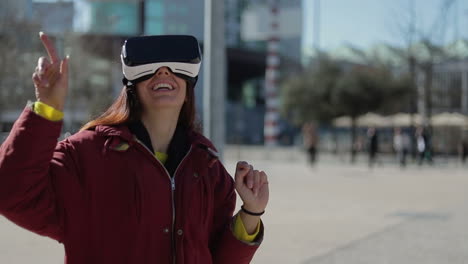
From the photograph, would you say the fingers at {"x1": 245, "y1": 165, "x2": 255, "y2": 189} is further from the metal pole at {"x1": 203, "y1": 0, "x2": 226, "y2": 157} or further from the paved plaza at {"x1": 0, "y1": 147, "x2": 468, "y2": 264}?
the metal pole at {"x1": 203, "y1": 0, "x2": 226, "y2": 157}

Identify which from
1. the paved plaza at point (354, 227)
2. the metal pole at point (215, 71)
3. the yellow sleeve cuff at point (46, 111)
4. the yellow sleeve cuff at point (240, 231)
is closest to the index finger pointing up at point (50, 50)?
the yellow sleeve cuff at point (46, 111)

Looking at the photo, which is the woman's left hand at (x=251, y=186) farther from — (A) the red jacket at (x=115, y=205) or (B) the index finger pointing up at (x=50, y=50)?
(B) the index finger pointing up at (x=50, y=50)

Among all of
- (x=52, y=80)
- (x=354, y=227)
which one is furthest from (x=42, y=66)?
(x=354, y=227)

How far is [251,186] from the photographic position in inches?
90.2

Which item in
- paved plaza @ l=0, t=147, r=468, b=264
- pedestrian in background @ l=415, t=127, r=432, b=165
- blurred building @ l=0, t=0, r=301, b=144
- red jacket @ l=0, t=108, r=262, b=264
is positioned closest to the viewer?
red jacket @ l=0, t=108, r=262, b=264

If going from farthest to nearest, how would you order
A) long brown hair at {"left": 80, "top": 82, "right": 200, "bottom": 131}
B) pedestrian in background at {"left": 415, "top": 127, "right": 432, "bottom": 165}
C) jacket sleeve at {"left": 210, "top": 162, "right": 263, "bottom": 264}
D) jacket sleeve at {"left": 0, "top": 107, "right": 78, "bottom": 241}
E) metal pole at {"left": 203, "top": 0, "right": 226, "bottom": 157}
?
pedestrian in background at {"left": 415, "top": 127, "right": 432, "bottom": 165}, metal pole at {"left": 203, "top": 0, "right": 226, "bottom": 157}, jacket sleeve at {"left": 210, "top": 162, "right": 263, "bottom": 264}, long brown hair at {"left": 80, "top": 82, "right": 200, "bottom": 131}, jacket sleeve at {"left": 0, "top": 107, "right": 78, "bottom": 241}

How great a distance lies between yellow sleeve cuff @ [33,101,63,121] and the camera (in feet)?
5.90

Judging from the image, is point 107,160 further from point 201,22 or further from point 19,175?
point 201,22

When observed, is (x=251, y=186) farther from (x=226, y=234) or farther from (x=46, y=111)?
(x=46, y=111)

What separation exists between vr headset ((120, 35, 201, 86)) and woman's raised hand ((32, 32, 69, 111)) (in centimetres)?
39

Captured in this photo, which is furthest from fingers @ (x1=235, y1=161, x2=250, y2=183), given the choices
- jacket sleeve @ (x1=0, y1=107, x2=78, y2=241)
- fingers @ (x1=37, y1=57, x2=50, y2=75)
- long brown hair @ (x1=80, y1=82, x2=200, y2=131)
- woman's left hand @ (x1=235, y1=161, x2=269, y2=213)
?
fingers @ (x1=37, y1=57, x2=50, y2=75)

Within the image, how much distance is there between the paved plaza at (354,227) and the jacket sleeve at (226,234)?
397 centimetres

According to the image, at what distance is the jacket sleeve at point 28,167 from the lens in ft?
5.83

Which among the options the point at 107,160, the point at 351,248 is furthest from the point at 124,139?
the point at 351,248
